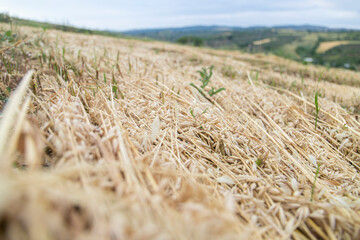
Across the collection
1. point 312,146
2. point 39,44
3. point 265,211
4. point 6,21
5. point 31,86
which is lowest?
point 265,211

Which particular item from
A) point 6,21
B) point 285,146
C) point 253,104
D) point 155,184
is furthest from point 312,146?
point 6,21

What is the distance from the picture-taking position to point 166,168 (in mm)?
1131

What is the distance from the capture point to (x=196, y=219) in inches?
27.1

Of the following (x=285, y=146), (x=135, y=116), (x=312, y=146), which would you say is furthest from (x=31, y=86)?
(x=312, y=146)

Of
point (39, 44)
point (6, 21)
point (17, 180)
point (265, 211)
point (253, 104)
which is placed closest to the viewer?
point (17, 180)

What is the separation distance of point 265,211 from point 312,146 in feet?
3.46

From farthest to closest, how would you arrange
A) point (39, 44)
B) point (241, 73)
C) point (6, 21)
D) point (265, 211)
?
point (6, 21)
point (241, 73)
point (39, 44)
point (265, 211)

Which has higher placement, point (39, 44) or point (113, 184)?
point (39, 44)

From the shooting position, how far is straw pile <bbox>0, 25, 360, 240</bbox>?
63cm

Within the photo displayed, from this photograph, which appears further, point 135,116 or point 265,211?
point 135,116

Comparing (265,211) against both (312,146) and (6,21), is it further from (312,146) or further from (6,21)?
(6,21)

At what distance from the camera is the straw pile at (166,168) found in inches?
24.7

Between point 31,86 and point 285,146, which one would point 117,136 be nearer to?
point 31,86

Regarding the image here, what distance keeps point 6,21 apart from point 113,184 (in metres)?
7.60
